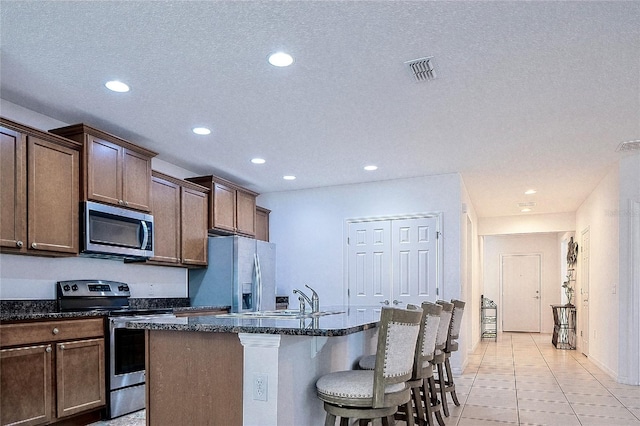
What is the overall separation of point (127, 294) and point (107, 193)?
1.13 metres

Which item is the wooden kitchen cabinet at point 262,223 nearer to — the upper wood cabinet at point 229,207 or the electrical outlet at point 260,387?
the upper wood cabinet at point 229,207

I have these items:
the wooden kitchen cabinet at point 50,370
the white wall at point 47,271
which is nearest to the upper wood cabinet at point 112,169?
the white wall at point 47,271

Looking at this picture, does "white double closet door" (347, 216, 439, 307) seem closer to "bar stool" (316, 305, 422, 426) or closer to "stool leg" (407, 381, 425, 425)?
"stool leg" (407, 381, 425, 425)

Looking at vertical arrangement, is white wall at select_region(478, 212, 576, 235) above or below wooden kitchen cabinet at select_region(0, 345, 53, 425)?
above

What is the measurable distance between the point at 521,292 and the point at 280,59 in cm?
1108

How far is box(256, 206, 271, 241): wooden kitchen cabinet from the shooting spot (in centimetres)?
709

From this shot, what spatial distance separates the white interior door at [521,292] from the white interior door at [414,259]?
7.07m

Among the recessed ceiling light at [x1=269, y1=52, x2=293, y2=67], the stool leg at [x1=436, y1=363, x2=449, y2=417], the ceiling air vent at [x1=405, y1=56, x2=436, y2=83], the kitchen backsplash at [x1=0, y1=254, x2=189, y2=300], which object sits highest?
the recessed ceiling light at [x1=269, y1=52, x2=293, y2=67]

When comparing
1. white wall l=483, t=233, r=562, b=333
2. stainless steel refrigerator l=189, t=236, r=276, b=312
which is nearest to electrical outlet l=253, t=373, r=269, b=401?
stainless steel refrigerator l=189, t=236, r=276, b=312

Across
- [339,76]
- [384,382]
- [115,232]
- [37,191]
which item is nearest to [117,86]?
[37,191]

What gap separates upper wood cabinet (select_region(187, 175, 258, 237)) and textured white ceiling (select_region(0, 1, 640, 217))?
23.3 inches

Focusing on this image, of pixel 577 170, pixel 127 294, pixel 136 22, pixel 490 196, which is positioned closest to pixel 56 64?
pixel 136 22

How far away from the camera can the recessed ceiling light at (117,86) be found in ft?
11.1

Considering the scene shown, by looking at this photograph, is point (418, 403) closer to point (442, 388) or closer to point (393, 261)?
point (442, 388)
